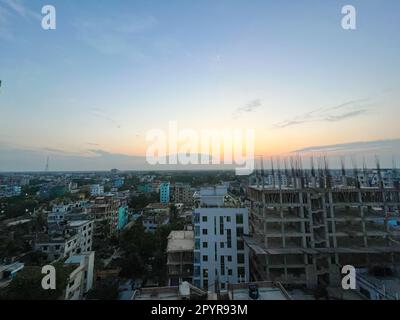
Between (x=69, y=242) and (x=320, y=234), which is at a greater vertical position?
(x=320, y=234)

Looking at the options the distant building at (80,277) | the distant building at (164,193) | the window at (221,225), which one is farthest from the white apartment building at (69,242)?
the distant building at (164,193)

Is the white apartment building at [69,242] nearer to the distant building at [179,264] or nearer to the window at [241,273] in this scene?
the distant building at [179,264]

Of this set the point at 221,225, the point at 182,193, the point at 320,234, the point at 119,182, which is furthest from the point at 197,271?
the point at 119,182

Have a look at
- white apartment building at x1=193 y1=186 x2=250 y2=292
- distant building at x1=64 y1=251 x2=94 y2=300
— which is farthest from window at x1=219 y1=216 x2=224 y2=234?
distant building at x1=64 y1=251 x2=94 y2=300

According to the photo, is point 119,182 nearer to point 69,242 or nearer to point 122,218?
point 122,218

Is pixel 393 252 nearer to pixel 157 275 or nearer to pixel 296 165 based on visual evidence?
pixel 296 165

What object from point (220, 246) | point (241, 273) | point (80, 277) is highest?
point (220, 246)
